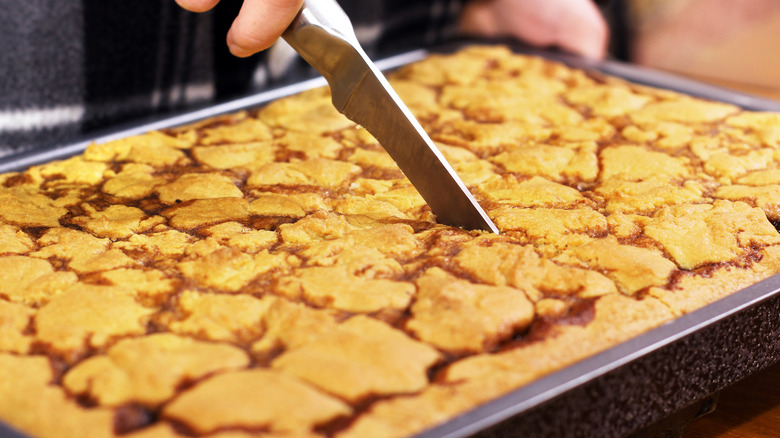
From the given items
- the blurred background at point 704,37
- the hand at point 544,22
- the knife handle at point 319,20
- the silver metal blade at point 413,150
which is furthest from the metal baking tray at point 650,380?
the blurred background at point 704,37

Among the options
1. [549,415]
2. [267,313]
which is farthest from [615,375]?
[267,313]

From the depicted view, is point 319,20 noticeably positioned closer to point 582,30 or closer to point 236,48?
point 236,48

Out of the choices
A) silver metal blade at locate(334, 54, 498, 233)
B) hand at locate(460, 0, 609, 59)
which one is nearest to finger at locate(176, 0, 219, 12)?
silver metal blade at locate(334, 54, 498, 233)

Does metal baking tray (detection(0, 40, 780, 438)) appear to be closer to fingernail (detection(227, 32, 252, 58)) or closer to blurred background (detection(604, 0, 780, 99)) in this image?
fingernail (detection(227, 32, 252, 58))

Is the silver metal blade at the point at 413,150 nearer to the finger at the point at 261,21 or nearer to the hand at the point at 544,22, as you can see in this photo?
the finger at the point at 261,21

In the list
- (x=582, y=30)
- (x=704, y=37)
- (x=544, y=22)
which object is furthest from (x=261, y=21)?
(x=704, y=37)
